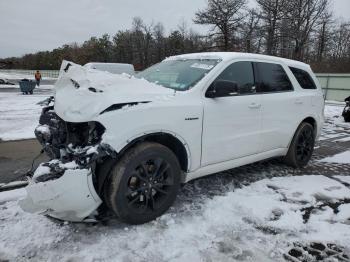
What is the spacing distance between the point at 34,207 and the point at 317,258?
262cm

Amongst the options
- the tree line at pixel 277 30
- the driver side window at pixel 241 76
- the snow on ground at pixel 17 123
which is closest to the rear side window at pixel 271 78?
the driver side window at pixel 241 76

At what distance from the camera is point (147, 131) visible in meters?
3.53

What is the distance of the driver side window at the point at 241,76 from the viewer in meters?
4.48

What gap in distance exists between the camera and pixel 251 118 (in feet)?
15.4

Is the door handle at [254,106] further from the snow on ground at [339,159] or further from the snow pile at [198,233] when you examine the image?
the snow on ground at [339,159]

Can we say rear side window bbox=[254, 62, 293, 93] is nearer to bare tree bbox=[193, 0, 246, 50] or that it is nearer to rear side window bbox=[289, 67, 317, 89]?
rear side window bbox=[289, 67, 317, 89]

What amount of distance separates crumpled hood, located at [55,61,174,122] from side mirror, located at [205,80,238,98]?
0.54m

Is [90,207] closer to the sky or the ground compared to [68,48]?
closer to the ground

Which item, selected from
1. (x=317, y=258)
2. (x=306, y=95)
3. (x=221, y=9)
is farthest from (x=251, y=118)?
(x=221, y=9)

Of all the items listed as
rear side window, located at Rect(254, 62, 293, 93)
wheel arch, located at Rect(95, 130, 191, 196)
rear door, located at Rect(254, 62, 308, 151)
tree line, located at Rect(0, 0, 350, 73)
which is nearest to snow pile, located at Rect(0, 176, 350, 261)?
wheel arch, located at Rect(95, 130, 191, 196)

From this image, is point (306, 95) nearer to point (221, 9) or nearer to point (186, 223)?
point (186, 223)

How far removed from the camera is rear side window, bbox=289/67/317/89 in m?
5.79

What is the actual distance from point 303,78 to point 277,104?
1204 mm

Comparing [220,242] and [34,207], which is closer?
[34,207]
